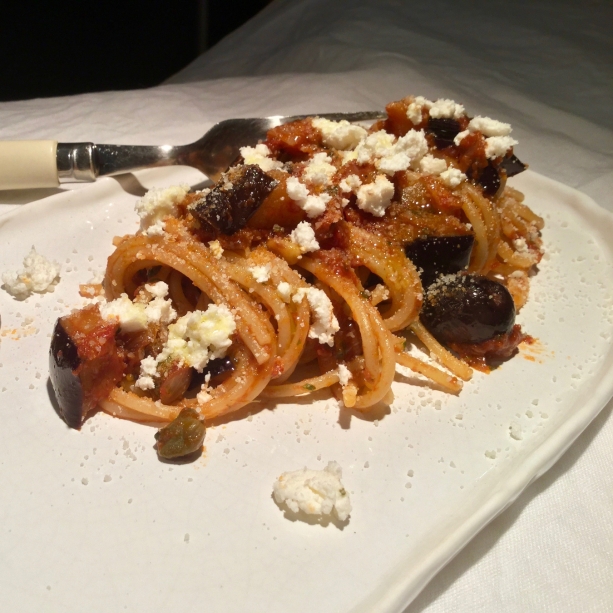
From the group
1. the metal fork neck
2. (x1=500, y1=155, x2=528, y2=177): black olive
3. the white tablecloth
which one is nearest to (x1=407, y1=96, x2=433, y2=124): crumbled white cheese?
(x1=500, y1=155, x2=528, y2=177): black olive

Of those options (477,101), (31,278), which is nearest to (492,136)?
(31,278)

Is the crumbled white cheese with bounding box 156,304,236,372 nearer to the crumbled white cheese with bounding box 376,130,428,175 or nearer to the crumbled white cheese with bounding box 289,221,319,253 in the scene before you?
the crumbled white cheese with bounding box 289,221,319,253

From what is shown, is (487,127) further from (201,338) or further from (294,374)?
(201,338)

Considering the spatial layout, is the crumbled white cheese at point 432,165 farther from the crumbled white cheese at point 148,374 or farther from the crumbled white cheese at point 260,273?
the crumbled white cheese at point 148,374

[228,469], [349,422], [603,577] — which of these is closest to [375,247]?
[349,422]

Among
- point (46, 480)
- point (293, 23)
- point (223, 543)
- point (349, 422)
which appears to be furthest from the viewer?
point (293, 23)

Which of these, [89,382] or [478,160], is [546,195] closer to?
[478,160]
